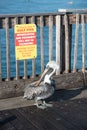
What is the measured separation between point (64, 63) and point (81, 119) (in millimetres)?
2342

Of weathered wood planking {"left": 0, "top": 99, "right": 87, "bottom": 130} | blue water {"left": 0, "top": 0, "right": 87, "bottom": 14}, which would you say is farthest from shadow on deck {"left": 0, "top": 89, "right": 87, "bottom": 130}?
blue water {"left": 0, "top": 0, "right": 87, "bottom": 14}

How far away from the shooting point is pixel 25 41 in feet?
31.8

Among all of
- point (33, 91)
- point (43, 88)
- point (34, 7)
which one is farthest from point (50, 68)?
point (34, 7)

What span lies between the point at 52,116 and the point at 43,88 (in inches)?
22.0

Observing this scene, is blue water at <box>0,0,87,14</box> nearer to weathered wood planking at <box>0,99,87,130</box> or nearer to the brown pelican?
the brown pelican

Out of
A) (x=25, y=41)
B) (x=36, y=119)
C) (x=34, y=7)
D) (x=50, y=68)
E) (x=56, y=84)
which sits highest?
(x=34, y=7)

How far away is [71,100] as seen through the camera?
948 centimetres

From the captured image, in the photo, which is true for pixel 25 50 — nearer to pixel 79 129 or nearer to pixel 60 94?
pixel 60 94

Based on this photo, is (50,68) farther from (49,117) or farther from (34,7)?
(34,7)

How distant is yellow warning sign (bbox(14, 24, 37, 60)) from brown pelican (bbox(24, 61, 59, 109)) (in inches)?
31.5

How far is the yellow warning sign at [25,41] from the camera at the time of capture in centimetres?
964

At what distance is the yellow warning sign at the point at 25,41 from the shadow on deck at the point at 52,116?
0.97 meters

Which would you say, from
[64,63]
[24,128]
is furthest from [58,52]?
[24,128]

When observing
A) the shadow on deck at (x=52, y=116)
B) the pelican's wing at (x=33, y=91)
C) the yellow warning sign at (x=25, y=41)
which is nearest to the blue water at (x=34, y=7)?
the yellow warning sign at (x=25, y=41)
